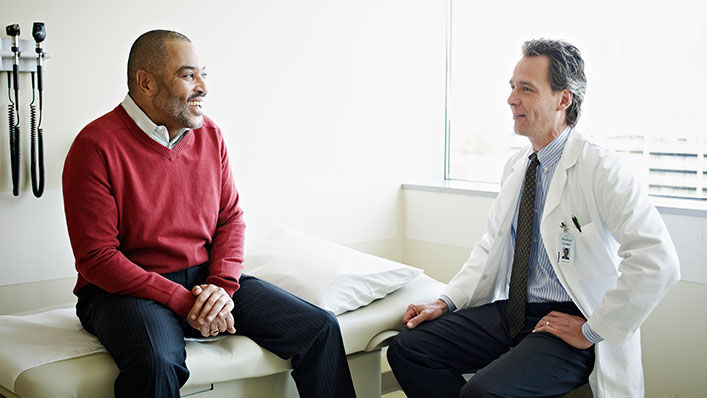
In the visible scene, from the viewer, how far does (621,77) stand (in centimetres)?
298

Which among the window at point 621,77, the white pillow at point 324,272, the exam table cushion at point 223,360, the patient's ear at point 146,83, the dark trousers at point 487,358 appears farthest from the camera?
the window at point 621,77

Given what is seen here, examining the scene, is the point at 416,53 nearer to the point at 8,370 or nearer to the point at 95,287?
the point at 95,287

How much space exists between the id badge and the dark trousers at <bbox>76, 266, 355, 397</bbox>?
70 centimetres

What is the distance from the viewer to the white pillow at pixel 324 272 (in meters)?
2.33

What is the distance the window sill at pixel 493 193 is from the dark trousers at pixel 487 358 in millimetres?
775

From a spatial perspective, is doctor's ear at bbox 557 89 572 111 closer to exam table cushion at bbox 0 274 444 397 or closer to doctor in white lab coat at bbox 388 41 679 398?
doctor in white lab coat at bbox 388 41 679 398

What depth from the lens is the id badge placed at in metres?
1.97

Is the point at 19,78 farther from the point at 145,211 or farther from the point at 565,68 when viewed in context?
the point at 565,68

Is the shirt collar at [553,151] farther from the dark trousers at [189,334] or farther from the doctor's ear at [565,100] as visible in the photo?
the dark trousers at [189,334]

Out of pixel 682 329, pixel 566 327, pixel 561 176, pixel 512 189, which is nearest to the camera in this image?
pixel 566 327

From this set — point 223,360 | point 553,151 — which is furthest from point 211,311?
point 553,151

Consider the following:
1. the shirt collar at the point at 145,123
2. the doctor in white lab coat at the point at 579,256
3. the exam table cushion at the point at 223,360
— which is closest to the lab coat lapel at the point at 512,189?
the doctor in white lab coat at the point at 579,256

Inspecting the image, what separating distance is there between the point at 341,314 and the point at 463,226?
1227mm

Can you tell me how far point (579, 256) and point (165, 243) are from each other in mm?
1215
